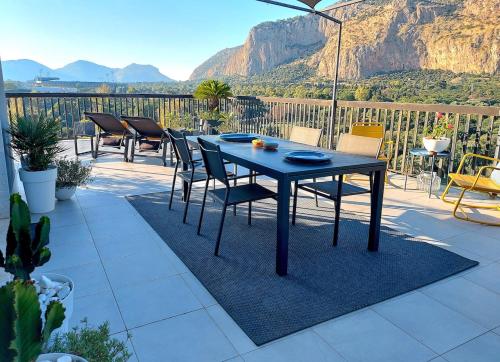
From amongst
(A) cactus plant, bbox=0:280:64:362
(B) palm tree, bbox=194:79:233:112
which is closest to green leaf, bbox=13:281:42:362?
(A) cactus plant, bbox=0:280:64:362

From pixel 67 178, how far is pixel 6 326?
3.30 meters

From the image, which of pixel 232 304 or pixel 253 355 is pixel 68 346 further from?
pixel 232 304

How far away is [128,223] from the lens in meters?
3.35

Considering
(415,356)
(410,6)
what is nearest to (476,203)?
(415,356)

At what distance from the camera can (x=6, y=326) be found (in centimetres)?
89

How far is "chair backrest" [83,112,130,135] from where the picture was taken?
5742mm

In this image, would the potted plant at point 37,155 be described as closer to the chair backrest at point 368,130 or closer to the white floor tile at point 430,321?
the white floor tile at point 430,321

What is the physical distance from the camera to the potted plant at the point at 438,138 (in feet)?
14.0

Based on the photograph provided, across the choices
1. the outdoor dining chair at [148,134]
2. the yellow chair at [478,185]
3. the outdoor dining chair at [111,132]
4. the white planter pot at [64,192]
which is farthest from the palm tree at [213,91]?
the yellow chair at [478,185]

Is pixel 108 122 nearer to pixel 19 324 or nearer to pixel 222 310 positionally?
pixel 222 310

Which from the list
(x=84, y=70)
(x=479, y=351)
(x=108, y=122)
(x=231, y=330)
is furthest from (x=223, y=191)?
(x=84, y=70)

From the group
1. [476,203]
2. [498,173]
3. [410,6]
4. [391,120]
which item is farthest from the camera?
[410,6]

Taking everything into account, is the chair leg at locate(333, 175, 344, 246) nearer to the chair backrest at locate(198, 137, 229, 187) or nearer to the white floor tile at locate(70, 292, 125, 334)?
the chair backrest at locate(198, 137, 229, 187)

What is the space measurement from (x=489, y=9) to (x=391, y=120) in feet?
28.9
